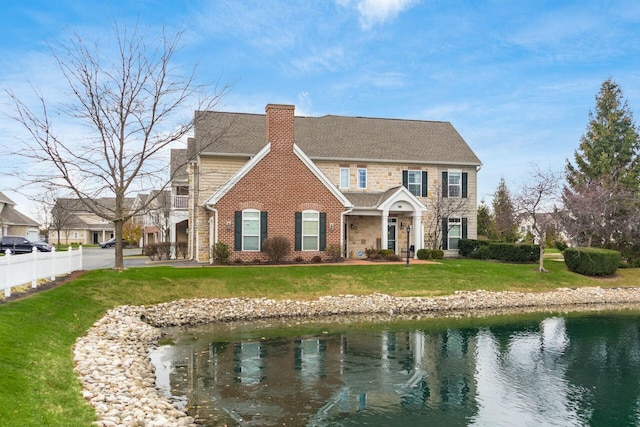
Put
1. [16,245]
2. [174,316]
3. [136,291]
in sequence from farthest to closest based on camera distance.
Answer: [16,245]
[136,291]
[174,316]

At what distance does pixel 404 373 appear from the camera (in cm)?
1310

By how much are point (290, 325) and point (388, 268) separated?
26.1 ft

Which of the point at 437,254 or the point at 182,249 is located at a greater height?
the point at 182,249

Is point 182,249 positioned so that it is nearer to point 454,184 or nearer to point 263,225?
point 263,225

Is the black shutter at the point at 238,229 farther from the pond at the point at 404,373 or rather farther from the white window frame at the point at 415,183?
the white window frame at the point at 415,183

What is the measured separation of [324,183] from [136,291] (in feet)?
36.3

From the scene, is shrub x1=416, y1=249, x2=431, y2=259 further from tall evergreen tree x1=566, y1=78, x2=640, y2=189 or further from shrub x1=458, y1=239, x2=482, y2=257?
tall evergreen tree x1=566, y1=78, x2=640, y2=189

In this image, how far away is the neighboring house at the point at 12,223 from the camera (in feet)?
166

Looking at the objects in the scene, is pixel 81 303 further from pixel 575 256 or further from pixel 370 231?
pixel 575 256

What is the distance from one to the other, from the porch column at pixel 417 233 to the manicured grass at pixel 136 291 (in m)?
2.96

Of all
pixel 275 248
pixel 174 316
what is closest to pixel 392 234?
pixel 275 248

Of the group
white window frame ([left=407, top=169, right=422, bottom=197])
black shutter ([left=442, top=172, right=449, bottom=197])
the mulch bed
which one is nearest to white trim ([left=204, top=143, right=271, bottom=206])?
the mulch bed

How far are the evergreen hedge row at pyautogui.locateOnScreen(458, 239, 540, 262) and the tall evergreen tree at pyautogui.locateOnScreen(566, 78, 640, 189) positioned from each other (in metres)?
11.2

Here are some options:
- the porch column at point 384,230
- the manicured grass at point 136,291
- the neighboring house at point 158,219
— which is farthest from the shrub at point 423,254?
the neighboring house at point 158,219
